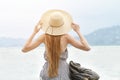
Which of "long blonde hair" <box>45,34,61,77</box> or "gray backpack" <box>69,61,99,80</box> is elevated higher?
"long blonde hair" <box>45,34,61,77</box>

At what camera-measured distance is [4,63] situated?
2016cm

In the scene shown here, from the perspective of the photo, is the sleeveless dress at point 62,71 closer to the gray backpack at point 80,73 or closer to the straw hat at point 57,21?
the gray backpack at point 80,73

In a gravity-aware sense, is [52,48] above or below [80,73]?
above

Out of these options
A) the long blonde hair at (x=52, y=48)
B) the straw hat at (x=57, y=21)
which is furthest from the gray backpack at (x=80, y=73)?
the straw hat at (x=57, y=21)

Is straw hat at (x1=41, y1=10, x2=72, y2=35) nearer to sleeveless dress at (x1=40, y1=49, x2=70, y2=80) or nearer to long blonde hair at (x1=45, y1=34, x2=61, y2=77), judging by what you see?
long blonde hair at (x1=45, y1=34, x2=61, y2=77)

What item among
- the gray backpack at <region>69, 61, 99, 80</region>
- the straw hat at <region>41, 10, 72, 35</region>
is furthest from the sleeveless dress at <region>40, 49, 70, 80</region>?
the straw hat at <region>41, 10, 72, 35</region>

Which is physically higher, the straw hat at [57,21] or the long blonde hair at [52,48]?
the straw hat at [57,21]

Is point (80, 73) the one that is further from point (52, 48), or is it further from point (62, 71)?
point (52, 48)

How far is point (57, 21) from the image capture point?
172 inches

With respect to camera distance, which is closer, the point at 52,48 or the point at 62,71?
the point at 52,48

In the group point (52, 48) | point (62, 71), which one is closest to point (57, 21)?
point (52, 48)

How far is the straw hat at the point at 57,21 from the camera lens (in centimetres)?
434

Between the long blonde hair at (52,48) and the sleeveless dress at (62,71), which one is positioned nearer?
the long blonde hair at (52,48)

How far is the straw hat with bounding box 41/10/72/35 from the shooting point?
4.34 meters
